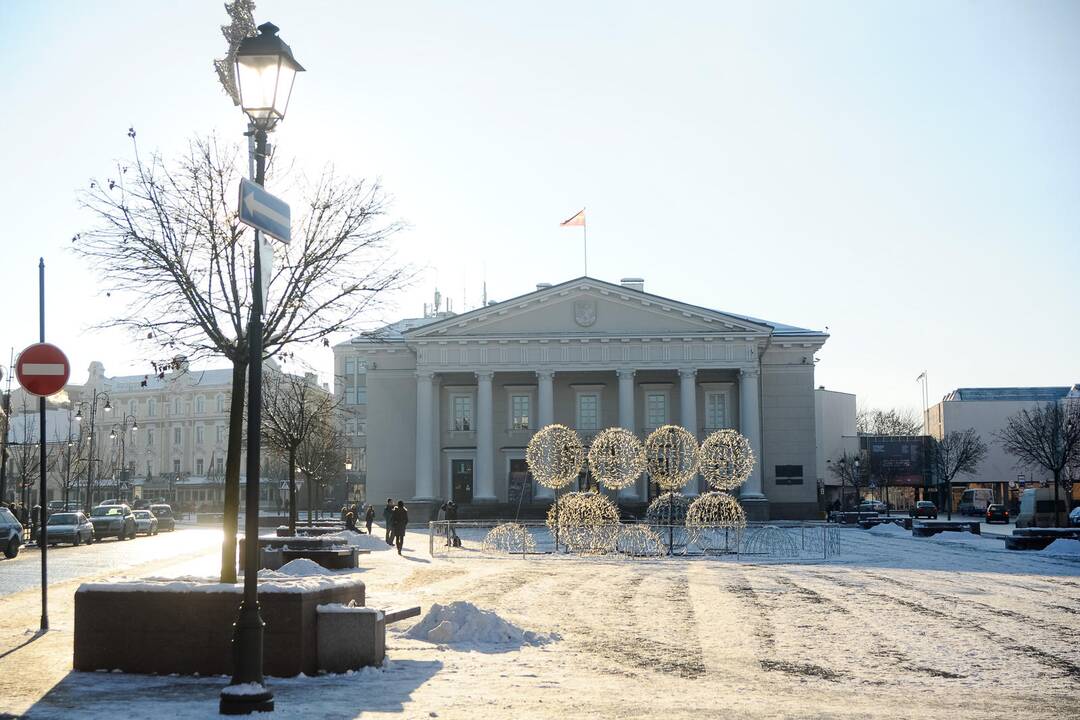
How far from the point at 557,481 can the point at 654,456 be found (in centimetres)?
312

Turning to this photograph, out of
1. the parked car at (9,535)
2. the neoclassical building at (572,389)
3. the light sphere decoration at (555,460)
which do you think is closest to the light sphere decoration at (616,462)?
the light sphere decoration at (555,460)

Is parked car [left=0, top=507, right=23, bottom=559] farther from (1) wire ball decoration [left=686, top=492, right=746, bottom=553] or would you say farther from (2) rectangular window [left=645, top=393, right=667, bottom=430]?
(2) rectangular window [left=645, top=393, right=667, bottom=430]

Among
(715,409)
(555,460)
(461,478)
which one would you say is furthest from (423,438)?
(555,460)

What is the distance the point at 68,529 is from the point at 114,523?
6.75 m

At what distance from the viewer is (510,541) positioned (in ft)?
111

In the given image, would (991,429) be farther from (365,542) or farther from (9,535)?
(9,535)

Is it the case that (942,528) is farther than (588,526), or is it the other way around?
(942,528)

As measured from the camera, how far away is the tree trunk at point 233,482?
13188 mm

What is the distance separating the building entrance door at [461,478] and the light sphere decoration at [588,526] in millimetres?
31742

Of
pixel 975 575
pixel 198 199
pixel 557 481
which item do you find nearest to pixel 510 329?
pixel 557 481

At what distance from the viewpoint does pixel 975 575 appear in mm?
25031

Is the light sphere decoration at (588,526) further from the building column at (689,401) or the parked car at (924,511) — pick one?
the parked car at (924,511)

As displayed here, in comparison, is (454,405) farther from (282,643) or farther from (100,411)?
(100,411)

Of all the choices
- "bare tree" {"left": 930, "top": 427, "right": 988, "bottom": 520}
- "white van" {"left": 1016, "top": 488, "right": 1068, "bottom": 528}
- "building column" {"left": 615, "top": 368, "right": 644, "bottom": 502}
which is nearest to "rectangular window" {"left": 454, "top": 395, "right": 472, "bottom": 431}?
"building column" {"left": 615, "top": 368, "right": 644, "bottom": 502}
